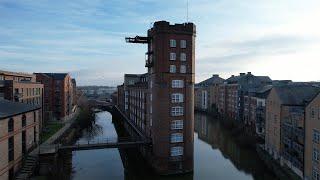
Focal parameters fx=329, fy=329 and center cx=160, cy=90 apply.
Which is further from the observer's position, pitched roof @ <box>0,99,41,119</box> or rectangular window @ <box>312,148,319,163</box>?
rectangular window @ <box>312,148,319,163</box>

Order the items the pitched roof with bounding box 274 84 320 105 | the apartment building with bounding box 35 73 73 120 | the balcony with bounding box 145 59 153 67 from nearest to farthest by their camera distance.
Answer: the balcony with bounding box 145 59 153 67, the pitched roof with bounding box 274 84 320 105, the apartment building with bounding box 35 73 73 120

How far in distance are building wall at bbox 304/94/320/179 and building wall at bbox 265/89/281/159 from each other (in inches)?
382

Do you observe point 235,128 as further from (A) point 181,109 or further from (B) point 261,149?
(A) point 181,109

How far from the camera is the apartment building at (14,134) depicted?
94.5 ft

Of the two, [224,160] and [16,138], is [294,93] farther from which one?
[16,138]

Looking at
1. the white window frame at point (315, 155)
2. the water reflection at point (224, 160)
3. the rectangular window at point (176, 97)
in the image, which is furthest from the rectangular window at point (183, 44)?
the white window frame at point (315, 155)

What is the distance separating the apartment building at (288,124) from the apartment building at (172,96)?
1186cm

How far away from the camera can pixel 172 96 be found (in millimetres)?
41219

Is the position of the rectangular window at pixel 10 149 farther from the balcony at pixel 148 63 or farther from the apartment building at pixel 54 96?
the apartment building at pixel 54 96

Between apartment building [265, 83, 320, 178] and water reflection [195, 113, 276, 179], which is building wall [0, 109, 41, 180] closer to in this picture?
water reflection [195, 113, 276, 179]

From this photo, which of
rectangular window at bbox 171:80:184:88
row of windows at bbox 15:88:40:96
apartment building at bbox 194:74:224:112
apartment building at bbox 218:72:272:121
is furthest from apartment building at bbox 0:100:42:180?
apartment building at bbox 194:74:224:112

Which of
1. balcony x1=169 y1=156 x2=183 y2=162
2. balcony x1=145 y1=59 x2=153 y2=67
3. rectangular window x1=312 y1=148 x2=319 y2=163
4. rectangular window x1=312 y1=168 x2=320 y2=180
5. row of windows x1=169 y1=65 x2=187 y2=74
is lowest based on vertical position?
balcony x1=169 y1=156 x2=183 y2=162

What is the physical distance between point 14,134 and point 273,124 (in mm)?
34082

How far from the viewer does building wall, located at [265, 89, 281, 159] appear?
4466cm
